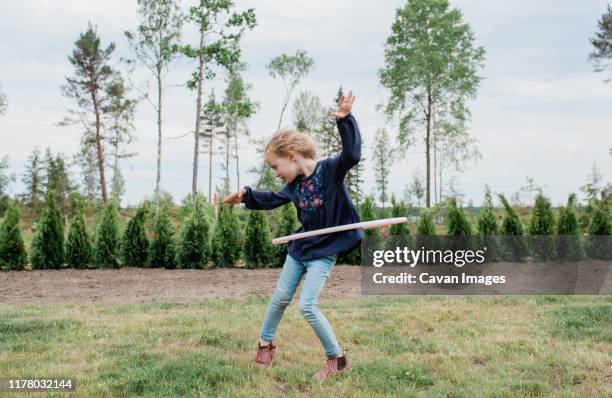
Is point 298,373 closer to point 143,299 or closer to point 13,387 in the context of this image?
point 13,387

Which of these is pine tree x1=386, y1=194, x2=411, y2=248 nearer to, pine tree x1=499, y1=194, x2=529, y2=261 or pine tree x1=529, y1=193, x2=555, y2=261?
pine tree x1=499, y1=194, x2=529, y2=261

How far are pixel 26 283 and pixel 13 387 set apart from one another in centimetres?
634

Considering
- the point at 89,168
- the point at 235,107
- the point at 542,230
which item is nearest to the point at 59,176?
the point at 89,168

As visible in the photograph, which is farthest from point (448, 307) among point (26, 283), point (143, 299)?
point (26, 283)

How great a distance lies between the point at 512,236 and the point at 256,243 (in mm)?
5308

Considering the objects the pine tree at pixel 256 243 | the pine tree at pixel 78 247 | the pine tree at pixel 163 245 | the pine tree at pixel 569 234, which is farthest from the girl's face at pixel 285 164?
the pine tree at pixel 569 234

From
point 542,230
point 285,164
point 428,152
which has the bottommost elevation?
point 542,230

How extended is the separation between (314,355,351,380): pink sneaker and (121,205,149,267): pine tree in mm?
8314

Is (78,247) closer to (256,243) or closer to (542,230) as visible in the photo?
(256,243)

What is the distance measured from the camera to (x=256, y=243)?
11742mm

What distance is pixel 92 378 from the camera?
4.18 m

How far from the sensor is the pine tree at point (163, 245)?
11.9 m

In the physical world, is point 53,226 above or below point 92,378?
above

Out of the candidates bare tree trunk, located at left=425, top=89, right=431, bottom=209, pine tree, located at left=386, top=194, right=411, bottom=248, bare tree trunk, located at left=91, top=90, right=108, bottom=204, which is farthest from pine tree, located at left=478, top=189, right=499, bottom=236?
bare tree trunk, located at left=91, top=90, right=108, bottom=204
